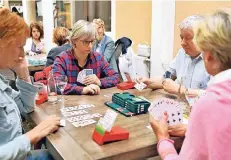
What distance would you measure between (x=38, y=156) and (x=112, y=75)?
110cm

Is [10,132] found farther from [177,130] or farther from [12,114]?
[177,130]

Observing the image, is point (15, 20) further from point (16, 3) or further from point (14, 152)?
point (16, 3)

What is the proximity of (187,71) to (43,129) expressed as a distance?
4.22ft

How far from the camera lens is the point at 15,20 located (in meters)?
1.36

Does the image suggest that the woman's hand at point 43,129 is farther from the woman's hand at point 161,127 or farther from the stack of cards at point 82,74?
the stack of cards at point 82,74

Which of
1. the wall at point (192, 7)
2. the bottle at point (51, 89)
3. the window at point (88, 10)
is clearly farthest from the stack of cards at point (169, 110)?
the window at point (88, 10)

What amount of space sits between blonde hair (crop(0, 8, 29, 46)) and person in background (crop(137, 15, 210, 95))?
3.61 ft

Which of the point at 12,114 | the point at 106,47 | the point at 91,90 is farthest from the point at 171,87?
the point at 106,47

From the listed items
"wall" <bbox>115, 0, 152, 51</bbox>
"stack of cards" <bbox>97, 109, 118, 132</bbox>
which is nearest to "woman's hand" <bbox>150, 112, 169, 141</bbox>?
"stack of cards" <bbox>97, 109, 118, 132</bbox>

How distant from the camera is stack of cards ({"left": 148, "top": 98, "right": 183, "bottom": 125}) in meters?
1.44

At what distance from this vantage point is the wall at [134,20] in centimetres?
454

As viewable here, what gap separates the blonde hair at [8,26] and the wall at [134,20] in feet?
10.8

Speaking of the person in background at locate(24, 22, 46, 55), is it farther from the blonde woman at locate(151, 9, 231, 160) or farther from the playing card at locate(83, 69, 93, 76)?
the blonde woman at locate(151, 9, 231, 160)

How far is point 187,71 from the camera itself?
231cm
